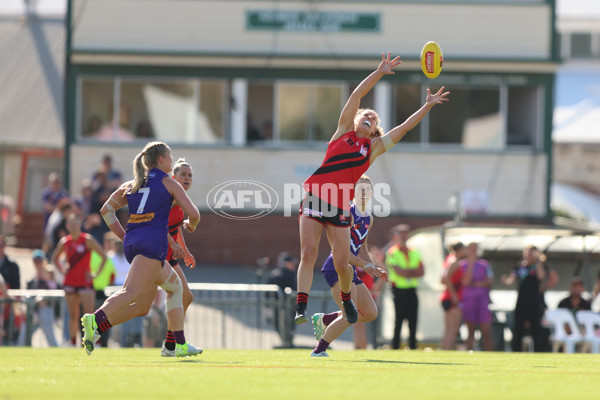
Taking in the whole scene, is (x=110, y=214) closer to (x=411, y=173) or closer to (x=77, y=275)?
(x=77, y=275)

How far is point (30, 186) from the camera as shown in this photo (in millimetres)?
38625

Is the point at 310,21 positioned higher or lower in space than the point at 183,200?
higher

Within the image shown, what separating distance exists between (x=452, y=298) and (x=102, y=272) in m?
5.57

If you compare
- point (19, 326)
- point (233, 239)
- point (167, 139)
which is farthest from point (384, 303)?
point (167, 139)

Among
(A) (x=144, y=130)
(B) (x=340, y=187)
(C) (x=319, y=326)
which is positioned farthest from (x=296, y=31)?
(B) (x=340, y=187)

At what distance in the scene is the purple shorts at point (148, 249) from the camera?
10.3 metres

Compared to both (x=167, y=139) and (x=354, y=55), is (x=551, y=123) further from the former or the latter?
(x=167, y=139)

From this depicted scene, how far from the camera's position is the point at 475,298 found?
18922mm

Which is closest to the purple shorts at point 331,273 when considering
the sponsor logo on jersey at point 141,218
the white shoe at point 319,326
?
the white shoe at point 319,326

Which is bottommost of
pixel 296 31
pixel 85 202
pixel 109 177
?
pixel 85 202

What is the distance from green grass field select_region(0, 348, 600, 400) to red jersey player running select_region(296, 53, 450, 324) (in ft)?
2.88

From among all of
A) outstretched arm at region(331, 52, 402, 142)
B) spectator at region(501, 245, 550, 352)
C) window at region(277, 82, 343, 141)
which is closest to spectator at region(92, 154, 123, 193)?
window at region(277, 82, 343, 141)

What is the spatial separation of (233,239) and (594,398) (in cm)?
2147

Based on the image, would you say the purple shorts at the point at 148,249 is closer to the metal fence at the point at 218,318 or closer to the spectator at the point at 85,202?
the metal fence at the point at 218,318
